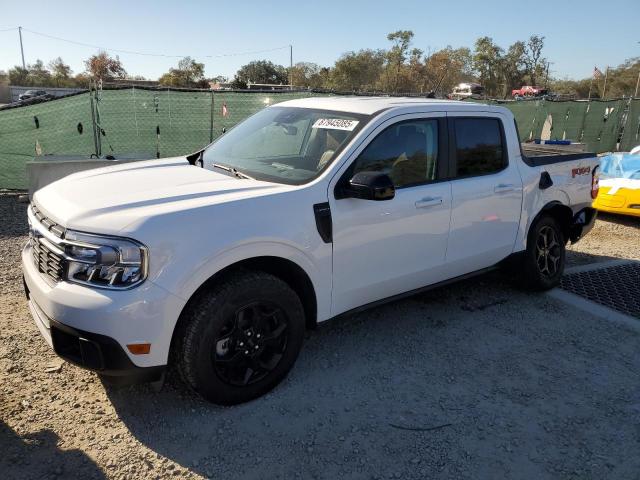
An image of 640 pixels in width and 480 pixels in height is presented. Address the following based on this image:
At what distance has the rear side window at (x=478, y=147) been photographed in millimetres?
3973

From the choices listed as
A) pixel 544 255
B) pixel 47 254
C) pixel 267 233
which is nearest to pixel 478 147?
pixel 544 255

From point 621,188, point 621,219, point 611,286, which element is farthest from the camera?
point 621,219

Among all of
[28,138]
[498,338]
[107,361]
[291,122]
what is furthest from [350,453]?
[28,138]

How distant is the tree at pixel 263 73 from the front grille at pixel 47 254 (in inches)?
3087

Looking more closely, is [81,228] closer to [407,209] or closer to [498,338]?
[407,209]

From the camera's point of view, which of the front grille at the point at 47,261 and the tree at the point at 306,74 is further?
the tree at the point at 306,74

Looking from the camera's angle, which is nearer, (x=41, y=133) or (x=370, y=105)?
(x=370, y=105)

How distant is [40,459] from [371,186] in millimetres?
2288

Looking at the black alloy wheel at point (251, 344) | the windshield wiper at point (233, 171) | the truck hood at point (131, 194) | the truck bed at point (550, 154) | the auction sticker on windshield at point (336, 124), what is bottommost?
the black alloy wheel at point (251, 344)

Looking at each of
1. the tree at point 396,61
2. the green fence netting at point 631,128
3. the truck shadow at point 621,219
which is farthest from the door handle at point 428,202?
the tree at point 396,61

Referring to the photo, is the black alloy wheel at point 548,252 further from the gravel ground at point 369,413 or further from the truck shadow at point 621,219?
the truck shadow at point 621,219

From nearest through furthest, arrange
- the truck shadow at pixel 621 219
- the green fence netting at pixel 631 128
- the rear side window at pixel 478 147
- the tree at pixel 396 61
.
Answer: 1. the rear side window at pixel 478 147
2. the truck shadow at pixel 621 219
3. the green fence netting at pixel 631 128
4. the tree at pixel 396 61

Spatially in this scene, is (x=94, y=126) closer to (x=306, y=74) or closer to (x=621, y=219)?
(x=621, y=219)

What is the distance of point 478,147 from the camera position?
13.5 ft
